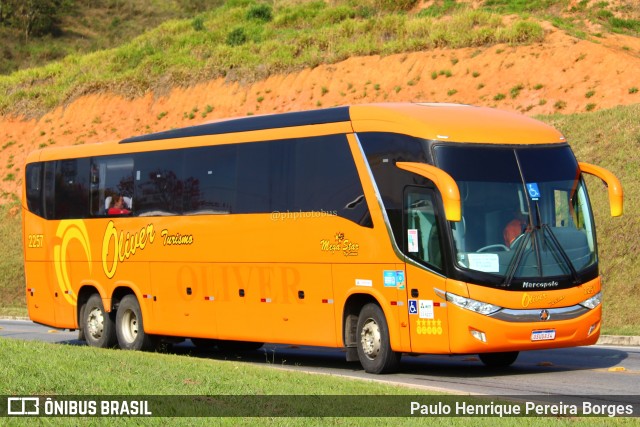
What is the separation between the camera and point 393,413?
420 inches

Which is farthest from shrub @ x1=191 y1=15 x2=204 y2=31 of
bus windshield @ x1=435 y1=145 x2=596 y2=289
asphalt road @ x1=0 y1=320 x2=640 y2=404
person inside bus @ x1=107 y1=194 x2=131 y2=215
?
bus windshield @ x1=435 y1=145 x2=596 y2=289

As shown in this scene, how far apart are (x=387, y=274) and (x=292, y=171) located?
2.70m

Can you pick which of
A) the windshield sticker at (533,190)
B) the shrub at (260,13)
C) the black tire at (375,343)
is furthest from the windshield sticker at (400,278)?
the shrub at (260,13)

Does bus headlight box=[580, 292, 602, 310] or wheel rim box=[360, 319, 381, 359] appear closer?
bus headlight box=[580, 292, 602, 310]

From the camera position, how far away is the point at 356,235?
16.2 m

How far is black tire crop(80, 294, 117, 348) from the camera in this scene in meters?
21.3

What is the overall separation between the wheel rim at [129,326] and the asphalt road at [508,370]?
3.69 ft

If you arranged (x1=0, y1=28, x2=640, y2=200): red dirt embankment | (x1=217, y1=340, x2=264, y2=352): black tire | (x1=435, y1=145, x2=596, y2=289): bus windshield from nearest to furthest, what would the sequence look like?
(x1=435, y1=145, x2=596, y2=289): bus windshield, (x1=217, y1=340, x2=264, y2=352): black tire, (x1=0, y1=28, x2=640, y2=200): red dirt embankment

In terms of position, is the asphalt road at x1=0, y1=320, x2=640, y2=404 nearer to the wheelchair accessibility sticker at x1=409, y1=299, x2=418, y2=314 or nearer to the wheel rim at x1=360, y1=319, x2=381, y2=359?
the wheel rim at x1=360, y1=319, x2=381, y2=359

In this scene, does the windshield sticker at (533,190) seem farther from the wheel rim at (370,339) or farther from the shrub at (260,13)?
the shrub at (260,13)

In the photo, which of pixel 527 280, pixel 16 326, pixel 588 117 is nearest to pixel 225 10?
pixel 588 117

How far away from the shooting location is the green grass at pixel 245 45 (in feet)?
165

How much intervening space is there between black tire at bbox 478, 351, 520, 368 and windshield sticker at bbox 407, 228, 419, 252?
Answer: 8.89 ft

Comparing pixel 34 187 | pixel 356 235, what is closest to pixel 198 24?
pixel 34 187
